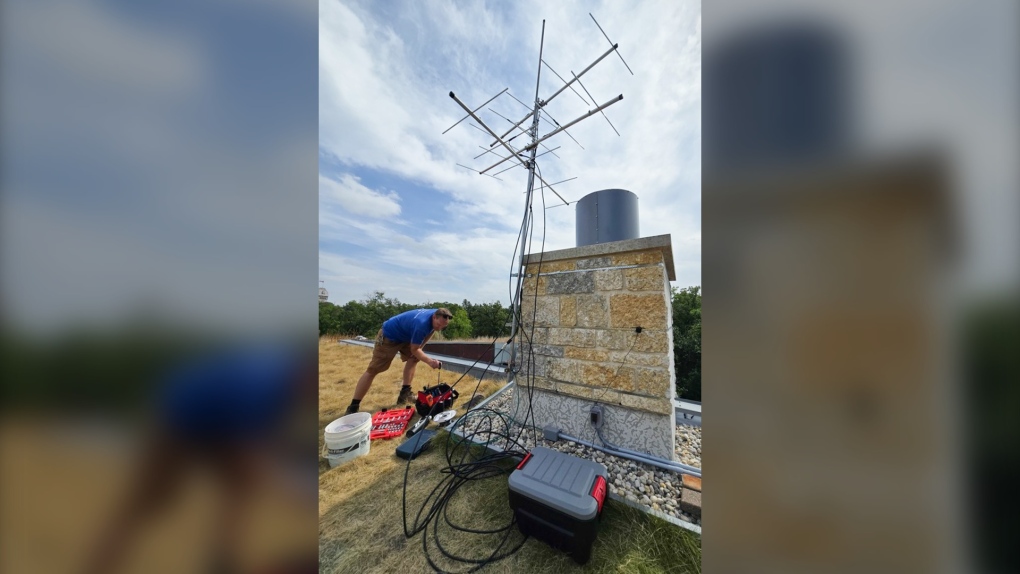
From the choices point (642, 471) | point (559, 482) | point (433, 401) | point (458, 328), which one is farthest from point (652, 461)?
point (458, 328)

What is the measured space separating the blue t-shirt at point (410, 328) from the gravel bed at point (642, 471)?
1318 mm

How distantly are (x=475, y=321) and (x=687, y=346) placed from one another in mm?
9064

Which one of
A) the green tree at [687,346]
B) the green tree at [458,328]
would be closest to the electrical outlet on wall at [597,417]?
the green tree at [687,346]

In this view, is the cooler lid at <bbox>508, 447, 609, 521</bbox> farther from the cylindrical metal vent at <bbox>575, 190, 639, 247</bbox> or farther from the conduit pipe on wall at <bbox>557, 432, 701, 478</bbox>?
the cylindrical metal vent at <bbox>575, 190, 639, 247</bbox>

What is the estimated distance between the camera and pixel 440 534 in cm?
185

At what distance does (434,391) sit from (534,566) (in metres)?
2.38

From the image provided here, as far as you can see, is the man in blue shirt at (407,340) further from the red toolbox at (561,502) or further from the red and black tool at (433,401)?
the red toolbox at (561,502)

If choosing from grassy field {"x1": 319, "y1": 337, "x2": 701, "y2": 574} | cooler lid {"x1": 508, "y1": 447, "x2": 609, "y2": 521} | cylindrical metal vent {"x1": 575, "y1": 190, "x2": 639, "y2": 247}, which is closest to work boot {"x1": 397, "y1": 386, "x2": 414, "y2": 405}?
grassy field {"x1": 319, "y1": 337, "x2": 701, "y2": 574}
